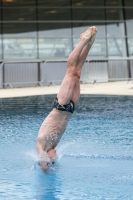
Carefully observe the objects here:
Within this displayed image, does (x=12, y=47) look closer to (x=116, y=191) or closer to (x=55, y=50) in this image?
(x=55, y=50)

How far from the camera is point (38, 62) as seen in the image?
866 inches

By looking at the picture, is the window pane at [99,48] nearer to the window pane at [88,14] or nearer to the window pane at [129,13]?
the window pane at [88,14]

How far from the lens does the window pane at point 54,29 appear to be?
73.9ft

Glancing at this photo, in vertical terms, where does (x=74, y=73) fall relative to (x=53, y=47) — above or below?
below

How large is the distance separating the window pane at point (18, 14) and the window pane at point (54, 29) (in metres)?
0.81

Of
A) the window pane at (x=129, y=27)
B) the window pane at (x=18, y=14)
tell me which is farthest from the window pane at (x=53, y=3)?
the window pane at (x=129, y=27)

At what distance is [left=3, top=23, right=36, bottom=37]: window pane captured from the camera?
22.0m

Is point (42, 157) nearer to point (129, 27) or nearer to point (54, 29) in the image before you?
point (54, 29)

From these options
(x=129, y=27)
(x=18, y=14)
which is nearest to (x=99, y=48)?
(x=129, y=27)

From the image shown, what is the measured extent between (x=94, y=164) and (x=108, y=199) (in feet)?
4.49

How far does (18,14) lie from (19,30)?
1.01m

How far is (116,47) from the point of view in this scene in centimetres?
2338

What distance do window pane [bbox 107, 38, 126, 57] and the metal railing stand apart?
3.20 feet

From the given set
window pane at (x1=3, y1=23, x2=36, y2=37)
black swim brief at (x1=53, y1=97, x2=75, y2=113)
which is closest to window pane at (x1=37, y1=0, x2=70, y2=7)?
window pane at (x1=3, y1=23, x2=36, y2=37)
